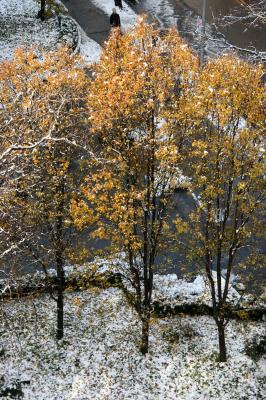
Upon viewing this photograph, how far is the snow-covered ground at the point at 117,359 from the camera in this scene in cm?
1708

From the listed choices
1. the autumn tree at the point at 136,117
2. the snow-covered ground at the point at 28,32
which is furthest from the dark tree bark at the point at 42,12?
the autumn tree at the point at 136,117

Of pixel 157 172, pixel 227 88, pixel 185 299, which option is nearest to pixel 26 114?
pixel 157 172

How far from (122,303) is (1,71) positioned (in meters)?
9.64

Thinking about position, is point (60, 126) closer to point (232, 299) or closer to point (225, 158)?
point (225, 158)

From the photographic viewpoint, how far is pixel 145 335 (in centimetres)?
1781

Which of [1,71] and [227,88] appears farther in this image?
[1,71]

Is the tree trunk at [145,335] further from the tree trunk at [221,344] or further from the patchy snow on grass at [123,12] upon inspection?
the patchy snow on grass at [123,12]

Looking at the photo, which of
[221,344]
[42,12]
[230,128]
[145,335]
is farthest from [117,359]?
[42,12]

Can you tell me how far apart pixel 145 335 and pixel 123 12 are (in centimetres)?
3017

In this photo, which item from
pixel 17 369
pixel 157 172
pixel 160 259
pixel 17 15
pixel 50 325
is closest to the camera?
pixel 157 172

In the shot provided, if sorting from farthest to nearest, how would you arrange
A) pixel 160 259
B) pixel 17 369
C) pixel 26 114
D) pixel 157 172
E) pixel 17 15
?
pixel 17 15 < pixel 160 259 < pixel 17 369 < pixel 157 172 < pixel 26 114

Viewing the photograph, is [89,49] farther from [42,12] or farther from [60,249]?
[60,249]

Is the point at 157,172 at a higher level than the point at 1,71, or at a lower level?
lower

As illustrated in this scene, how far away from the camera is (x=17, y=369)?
17.5m
